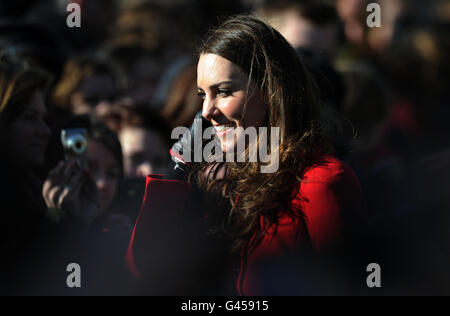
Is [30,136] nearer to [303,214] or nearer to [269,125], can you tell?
[269,125]

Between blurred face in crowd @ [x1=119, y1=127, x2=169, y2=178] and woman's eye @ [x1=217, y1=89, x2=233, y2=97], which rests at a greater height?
woman's eye @ [x1=217, y1=89, x2=233, y2=97]

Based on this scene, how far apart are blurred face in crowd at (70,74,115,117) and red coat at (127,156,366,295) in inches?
76.4

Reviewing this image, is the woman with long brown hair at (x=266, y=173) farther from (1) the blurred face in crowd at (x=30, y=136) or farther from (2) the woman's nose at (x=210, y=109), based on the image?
(1) the blurred face in crowd at (x=30, y=136)

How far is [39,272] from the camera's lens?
7.08 feet

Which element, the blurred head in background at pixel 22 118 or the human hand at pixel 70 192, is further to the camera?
the blurred head in background at pixel 22 118

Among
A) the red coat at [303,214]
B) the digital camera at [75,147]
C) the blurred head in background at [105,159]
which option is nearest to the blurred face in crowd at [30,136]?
the digital camera at [75,147]

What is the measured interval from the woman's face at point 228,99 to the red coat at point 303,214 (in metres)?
0.27

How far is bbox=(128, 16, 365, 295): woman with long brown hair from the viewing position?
197 cm

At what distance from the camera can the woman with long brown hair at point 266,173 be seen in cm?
197

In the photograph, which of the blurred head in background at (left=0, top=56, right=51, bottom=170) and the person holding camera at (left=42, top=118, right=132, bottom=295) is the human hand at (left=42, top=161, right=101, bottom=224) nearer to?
the person holding camera at (left=42, top=118, right=132, bottom=295)

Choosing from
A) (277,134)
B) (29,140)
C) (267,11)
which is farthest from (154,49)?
(277,134)

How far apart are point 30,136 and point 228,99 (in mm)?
909

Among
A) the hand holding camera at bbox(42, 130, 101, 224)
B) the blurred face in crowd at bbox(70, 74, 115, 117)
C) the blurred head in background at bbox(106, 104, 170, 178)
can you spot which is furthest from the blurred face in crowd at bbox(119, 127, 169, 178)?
the hand holding camera at bbox(42, 130, 101, 224)
